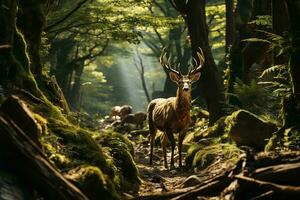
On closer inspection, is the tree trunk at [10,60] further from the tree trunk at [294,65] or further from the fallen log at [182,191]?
the tree trunk at [294,65]

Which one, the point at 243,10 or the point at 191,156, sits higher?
the point at 243,10

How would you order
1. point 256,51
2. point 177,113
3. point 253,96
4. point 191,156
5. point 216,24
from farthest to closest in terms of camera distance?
point 216,24
point 256,51
point 253,96
point 177,113
point 191,156

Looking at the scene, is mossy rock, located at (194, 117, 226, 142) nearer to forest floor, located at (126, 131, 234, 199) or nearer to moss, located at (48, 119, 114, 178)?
forest floor, located at (126, 131, 234, 199)

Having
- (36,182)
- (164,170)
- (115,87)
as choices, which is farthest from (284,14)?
(115,87)

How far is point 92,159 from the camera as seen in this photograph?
23.2 feet

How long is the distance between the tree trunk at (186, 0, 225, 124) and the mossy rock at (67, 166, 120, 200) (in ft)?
38.2

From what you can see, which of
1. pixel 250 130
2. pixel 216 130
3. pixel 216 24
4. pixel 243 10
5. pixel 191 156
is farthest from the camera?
pixel 216 24

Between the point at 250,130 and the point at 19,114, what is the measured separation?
24.4 feet

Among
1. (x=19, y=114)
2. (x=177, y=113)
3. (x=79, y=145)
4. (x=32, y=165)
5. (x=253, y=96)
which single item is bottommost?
(x=253, y=96)

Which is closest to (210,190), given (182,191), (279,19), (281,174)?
(182,191)

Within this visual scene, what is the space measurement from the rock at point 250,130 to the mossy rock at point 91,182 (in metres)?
6.06

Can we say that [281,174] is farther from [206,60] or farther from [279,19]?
[206,60]

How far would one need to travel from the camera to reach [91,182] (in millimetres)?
5742

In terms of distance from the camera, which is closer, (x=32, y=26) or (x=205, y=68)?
(x=32, y=26)
